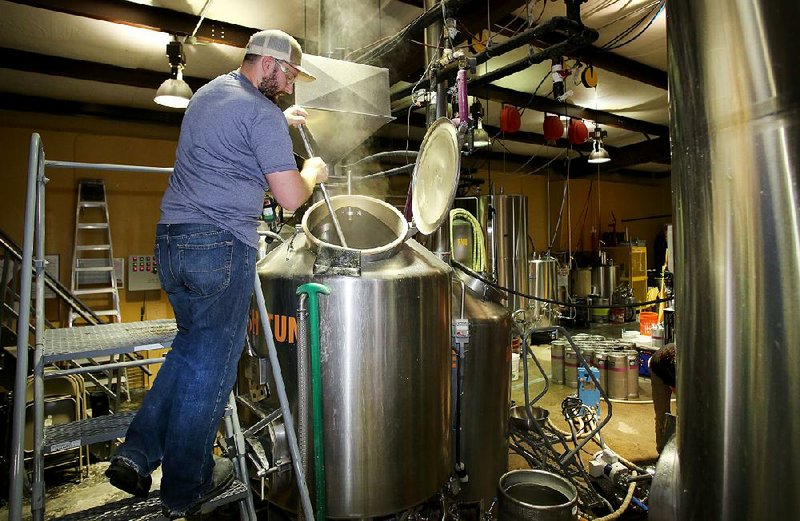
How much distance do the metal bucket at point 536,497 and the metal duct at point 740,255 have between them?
1.33 metres

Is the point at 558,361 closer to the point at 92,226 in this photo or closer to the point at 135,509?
the point at 135,509

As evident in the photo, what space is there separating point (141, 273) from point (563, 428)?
5.99 m

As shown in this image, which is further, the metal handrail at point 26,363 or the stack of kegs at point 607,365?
the stack of kegs at point 607,365

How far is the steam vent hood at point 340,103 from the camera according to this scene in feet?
9.36

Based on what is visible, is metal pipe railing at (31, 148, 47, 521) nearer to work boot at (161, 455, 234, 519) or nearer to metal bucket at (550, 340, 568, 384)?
work boot at (161, 455, 234, 519)

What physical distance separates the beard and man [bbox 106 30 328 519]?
0.16 metres

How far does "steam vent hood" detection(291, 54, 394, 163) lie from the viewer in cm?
285

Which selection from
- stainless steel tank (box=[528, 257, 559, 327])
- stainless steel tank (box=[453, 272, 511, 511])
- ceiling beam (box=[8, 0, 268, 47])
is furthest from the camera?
stainless steel tank (box=[528, 257, 559, 327])

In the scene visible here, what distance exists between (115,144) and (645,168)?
43.4 feet

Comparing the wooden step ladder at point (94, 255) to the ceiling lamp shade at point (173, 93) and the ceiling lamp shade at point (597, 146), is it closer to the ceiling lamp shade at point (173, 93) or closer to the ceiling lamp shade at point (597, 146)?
the ceiling lamp shade at point (173, 93)

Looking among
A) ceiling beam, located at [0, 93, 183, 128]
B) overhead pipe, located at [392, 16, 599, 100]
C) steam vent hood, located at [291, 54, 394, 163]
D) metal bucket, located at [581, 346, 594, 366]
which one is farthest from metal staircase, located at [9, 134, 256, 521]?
ceiling beam, located at [0, 93, 183, 128]

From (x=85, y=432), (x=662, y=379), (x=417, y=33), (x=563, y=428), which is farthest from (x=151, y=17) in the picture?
(x=563, y=428)

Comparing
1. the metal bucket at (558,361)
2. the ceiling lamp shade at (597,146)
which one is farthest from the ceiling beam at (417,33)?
the ceiling lamp shade at (597,146)

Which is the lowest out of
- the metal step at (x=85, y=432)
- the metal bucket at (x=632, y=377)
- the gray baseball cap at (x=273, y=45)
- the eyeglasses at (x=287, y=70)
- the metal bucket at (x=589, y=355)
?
the metal bucket at (x=632, y=377)
